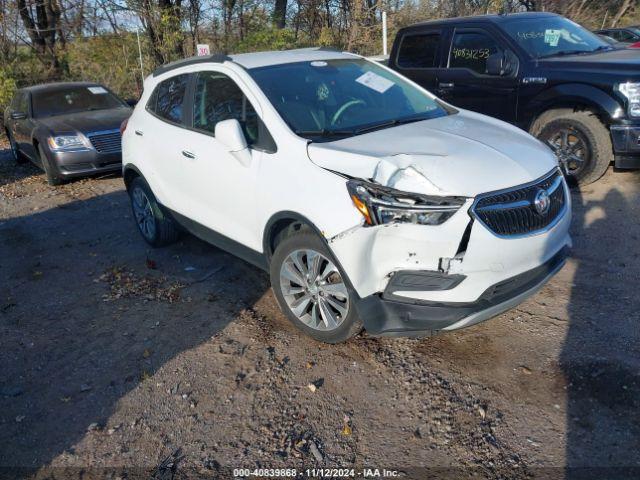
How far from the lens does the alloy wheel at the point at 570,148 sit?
6047mm

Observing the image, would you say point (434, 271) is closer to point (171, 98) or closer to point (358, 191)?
point (358, 191)

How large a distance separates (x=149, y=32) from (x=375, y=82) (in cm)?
1314

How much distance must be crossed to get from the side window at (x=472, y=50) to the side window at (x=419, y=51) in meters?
0.31

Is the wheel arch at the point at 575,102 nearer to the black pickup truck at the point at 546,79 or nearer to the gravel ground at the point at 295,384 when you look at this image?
the black pickup truck at the point at 546,79

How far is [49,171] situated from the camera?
864 cm

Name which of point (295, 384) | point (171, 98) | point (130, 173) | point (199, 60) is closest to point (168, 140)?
point (171, 98)

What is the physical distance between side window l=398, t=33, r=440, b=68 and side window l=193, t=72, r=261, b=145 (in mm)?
3909

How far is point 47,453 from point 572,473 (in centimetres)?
266

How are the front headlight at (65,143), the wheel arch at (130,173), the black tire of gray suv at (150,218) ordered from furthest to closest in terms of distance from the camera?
the front headlight at (65,143), the wheel arch at (130,173), the black tire of gray suv at (150,218)

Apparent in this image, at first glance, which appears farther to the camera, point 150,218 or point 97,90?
point 97,90

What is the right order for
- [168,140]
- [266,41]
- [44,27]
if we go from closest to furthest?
[168,140] → [266,41] → [44,27]

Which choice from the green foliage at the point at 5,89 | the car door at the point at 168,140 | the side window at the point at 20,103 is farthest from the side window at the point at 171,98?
the green foliage at the point at 5,89

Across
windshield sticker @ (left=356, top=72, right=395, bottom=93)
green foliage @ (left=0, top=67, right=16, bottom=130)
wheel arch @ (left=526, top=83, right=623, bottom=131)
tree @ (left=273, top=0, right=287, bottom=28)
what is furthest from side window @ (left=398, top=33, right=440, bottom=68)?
green foliage @ (left=0, top=67, right=16, bottom=130)

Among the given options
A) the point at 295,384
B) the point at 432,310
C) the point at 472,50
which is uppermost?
the point at 472,50
